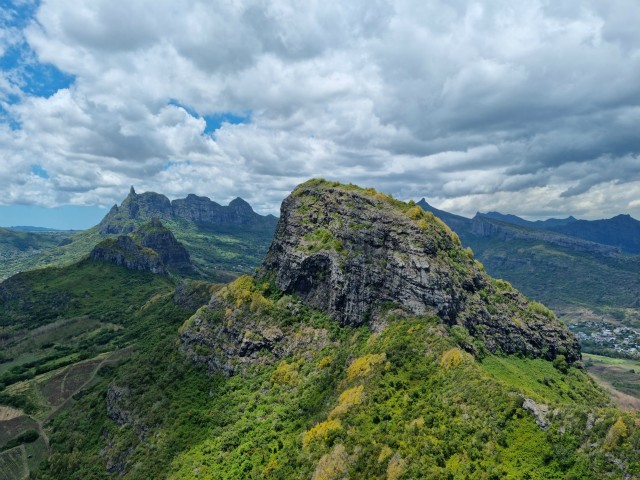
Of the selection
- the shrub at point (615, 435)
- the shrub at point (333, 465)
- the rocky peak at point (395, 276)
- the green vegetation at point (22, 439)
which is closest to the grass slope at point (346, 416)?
the shrub at point (615, 435)

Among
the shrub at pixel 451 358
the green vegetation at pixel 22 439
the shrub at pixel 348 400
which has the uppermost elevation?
the shrub at pixel 451 358

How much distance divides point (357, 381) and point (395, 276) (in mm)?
35060

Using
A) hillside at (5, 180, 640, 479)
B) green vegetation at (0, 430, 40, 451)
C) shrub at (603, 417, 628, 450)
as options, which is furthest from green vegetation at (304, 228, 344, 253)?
green vegetation at (0, 430, 40, 451)

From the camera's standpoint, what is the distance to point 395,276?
4631 inches

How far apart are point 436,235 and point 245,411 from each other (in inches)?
3088

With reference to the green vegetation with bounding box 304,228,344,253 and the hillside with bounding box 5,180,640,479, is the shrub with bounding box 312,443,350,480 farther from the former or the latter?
the green vegetation with bounding box 304,228,344,253

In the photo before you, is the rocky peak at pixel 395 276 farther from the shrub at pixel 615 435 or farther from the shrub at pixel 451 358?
the shrub at pixel 615 435

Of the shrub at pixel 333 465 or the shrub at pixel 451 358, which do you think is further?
the shrub at pixel 451 358

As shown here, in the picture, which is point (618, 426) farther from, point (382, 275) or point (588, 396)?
point (382, 275)

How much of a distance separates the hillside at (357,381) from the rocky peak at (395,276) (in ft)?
1.50

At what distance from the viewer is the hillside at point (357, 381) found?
6500 centimetres

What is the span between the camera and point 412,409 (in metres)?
80.7

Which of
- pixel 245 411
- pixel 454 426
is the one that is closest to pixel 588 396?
pixel 454 426

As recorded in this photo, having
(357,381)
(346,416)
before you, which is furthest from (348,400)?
(357,381)
